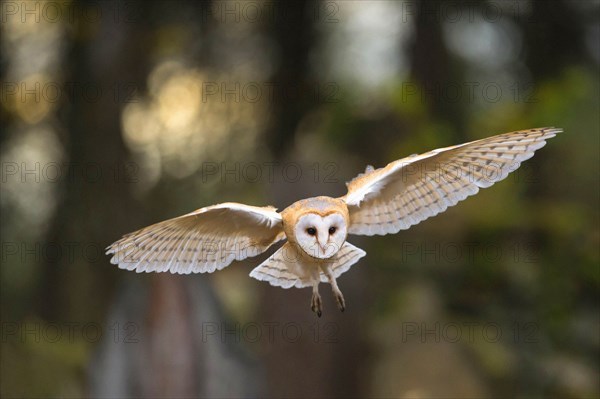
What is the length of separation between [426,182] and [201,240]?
0.45 m

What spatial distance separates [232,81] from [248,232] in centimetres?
681

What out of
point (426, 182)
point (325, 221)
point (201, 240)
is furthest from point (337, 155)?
point (325, 221)

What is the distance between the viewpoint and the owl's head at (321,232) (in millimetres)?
→ 1293

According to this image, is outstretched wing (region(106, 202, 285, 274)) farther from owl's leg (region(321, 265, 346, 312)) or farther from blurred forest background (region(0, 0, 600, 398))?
blurred forest background (region(0, 0, 600, 398))

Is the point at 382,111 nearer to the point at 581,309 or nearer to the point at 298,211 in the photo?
A: the point at 581,309

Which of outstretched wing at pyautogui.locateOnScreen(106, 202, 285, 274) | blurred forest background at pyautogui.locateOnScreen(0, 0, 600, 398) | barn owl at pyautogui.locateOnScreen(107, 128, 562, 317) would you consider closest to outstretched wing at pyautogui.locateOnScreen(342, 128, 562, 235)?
barn owl at pyautogui.locateOnScreen(107, 128, 562, 317)

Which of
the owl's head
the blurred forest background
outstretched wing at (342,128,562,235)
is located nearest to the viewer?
the owl's head

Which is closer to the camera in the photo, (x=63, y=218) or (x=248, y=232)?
(x=248, y=232)

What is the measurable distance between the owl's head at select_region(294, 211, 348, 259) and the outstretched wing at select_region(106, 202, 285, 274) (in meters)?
0.12

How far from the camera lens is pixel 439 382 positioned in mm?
6703

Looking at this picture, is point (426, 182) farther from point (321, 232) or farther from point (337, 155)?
point (337, 155)

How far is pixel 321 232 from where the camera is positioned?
129cm

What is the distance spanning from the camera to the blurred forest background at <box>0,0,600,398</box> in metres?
6.93

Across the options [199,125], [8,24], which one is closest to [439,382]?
[199,125]
